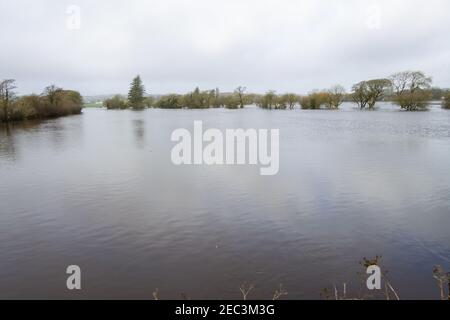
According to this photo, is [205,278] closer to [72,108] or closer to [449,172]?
[449,172]

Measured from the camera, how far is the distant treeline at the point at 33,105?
2621 inches

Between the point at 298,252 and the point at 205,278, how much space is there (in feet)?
9.97

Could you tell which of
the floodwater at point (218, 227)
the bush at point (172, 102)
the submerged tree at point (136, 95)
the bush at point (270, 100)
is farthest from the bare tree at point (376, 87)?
the floodwater at point (218, 227)

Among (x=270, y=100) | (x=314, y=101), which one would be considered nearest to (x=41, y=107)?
(x=270, y=100)

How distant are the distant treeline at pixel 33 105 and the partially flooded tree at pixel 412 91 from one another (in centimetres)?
8446

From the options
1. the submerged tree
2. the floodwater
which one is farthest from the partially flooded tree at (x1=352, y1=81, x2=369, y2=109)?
the floodwater

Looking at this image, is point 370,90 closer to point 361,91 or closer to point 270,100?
point 361,91

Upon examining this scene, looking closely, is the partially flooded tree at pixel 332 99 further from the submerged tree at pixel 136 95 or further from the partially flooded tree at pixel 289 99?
the submerged tree at pixel 136 95

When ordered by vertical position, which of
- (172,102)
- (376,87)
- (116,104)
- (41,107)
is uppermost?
(376,87)

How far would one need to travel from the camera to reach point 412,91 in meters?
104

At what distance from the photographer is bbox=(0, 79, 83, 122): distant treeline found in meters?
66.6

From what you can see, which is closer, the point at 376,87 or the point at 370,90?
the point at 376,87

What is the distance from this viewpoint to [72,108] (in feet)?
334

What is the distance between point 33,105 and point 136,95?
65.5 m
